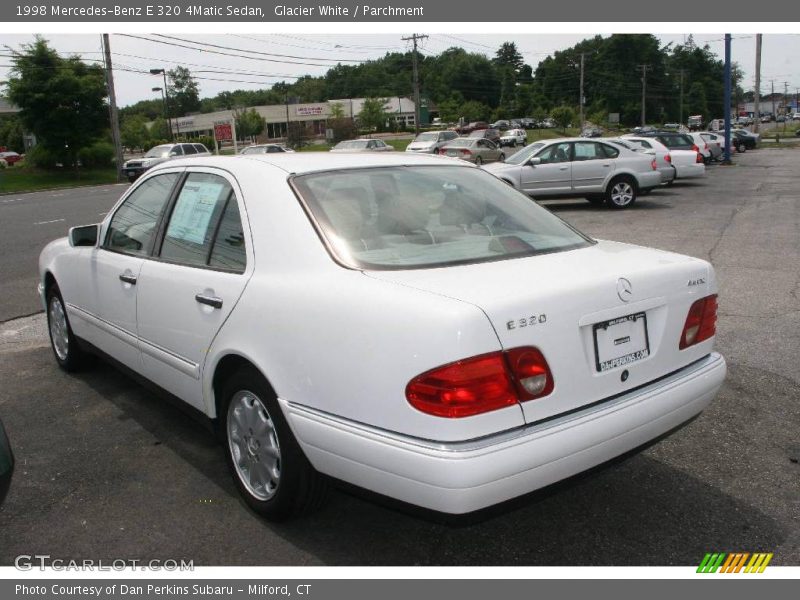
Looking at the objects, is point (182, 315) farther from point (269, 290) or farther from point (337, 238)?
point (337, 238)

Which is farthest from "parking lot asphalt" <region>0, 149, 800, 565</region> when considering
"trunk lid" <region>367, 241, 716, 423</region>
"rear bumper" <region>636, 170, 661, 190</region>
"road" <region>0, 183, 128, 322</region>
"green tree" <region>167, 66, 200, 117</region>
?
"green tree" <region>167, 66, 200, 117</region>

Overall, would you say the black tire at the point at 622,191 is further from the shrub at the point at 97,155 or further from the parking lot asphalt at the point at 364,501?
the shrub at the point at 97,155

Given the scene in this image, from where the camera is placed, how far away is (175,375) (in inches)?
146

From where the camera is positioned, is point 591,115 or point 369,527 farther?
point 591,115

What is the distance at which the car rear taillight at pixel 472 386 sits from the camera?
242 centimetres

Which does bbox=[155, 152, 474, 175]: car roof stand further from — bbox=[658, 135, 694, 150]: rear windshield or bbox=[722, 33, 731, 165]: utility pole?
bbox=[722, 33, 731, 165]: utility pole

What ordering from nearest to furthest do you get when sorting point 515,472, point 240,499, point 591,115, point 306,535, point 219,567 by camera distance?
point 515,472 < point 219,567 < point 306,535 < point 240,499 < point 591,115

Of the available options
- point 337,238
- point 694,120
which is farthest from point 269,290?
point 694,120

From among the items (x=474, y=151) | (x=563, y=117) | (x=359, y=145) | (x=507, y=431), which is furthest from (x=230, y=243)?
(x=563, y=117)

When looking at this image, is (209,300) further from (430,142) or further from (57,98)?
(57,98)

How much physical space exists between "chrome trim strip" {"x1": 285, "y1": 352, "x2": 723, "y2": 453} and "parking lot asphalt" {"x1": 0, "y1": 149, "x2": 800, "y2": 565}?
25 centimetres

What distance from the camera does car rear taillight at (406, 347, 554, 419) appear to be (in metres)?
2.42

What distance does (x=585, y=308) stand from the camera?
2695 millimetres

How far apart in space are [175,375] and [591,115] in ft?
397
